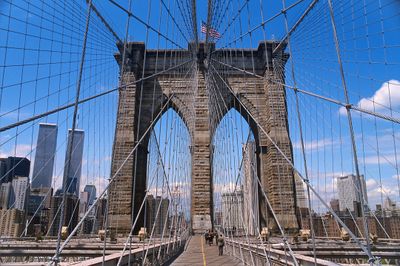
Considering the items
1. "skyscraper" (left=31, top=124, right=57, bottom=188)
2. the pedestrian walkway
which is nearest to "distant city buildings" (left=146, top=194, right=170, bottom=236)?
the pedestrian walkway

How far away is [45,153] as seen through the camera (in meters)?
12.3

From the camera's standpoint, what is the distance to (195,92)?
902 inches

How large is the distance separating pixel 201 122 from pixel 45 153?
13.3 m

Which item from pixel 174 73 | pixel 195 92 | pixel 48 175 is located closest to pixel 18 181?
pixel 48 175

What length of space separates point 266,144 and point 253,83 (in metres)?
4.78

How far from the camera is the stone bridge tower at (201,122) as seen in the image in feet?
72.5

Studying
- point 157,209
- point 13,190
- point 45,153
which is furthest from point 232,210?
point 13,190

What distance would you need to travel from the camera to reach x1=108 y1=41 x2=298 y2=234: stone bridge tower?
22094 millimetres

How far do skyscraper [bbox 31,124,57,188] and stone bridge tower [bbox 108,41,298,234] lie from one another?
7.02 metres

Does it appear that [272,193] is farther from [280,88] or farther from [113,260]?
[113,260]

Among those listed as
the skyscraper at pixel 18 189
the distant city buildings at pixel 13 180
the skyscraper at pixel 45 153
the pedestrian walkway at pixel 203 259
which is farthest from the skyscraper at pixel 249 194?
the skyscraper at pixel 18 189

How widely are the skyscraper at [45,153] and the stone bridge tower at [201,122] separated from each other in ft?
23.0

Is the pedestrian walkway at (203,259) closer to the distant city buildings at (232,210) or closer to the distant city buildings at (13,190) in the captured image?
the distant city buildings at (232,210)

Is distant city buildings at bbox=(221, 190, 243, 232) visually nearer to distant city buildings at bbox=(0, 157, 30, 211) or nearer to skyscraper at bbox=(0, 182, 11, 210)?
distant city buildings at bbox=(0, 157, 30, 211)
